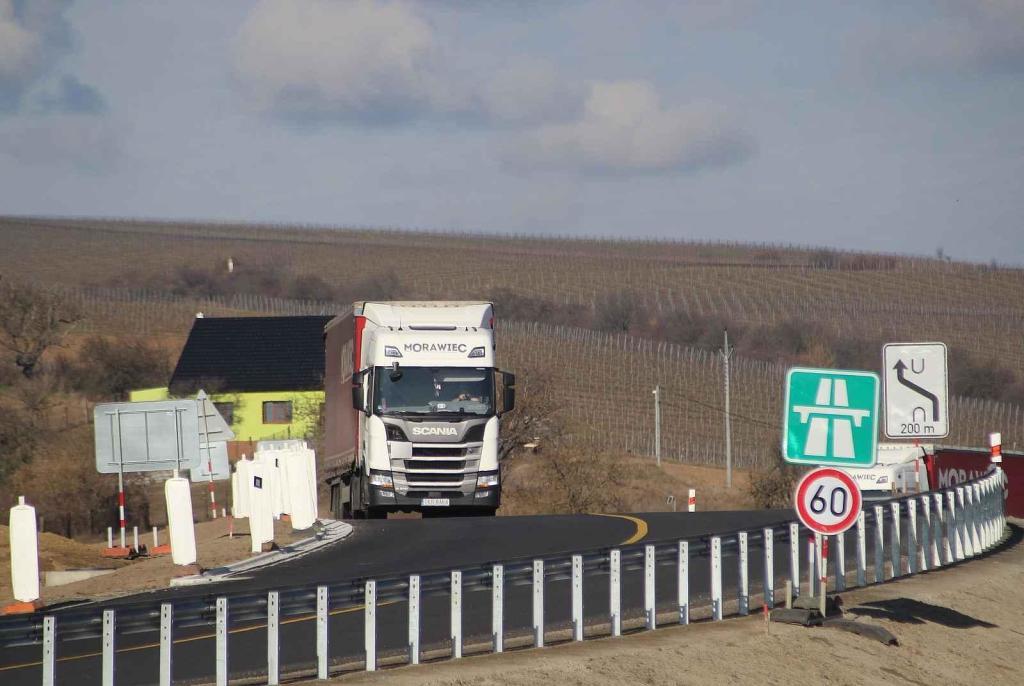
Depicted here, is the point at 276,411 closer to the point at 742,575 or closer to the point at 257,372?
the point at 257,372

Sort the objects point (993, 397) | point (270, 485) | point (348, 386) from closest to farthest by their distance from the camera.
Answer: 1. point (270, 485)
2. point (348, 386)
3. point (993, 397)

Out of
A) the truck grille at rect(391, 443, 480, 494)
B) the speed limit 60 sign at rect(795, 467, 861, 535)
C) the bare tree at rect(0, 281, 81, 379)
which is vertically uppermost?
the bare tree at rect(0, 281, 81, 379)

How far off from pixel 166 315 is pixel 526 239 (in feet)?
143

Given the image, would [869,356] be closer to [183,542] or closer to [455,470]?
[455,470]

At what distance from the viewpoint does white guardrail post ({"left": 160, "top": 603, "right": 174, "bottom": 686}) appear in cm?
1076

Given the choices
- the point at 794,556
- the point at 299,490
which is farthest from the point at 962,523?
the point at 299,490

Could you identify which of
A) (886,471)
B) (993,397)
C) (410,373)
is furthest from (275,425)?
(410,373)

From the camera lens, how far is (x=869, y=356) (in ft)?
238

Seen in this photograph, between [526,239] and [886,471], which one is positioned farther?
[526,239]

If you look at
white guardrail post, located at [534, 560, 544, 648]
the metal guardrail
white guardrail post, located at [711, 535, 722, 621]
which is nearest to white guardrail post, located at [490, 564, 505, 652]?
the metal guardrail

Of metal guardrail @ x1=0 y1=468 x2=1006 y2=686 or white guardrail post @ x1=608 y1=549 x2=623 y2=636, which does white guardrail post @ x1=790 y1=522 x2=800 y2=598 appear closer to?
metal guardrail @ x1=0 y1=468 x2=1006 y2=686

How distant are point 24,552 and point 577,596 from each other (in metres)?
6.89

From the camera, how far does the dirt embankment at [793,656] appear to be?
1168 centimetres

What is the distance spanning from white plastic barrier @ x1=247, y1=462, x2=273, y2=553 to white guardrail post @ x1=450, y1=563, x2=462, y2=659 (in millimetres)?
10070
